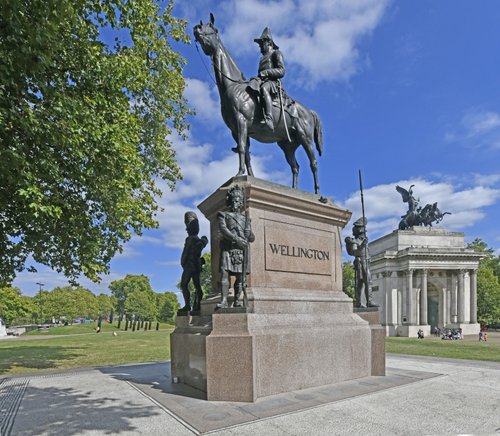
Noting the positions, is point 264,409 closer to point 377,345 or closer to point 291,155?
point 377,345

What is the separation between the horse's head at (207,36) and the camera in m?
9.17

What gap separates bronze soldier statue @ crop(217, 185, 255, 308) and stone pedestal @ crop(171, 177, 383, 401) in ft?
1.35

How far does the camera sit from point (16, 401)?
7.43 metres

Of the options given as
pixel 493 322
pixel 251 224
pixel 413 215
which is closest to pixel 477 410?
pixel 251 224

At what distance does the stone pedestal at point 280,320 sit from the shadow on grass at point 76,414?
1.48 metres

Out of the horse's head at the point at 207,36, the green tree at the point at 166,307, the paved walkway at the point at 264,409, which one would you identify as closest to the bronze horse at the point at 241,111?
the horse's head at the point at 207,36

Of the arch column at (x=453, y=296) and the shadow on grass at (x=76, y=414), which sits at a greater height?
the shadow on grass at (x=76, y=414)

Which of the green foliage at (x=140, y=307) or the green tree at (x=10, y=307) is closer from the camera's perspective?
the green tree at (x=10, y=307)

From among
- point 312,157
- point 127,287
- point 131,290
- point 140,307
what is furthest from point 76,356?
point 127,287

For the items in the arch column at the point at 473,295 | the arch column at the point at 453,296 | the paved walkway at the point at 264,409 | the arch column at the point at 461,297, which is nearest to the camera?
the paved walkway at the point at 264,409

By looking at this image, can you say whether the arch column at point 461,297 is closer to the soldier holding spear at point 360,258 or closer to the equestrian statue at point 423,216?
the equestrian statue at point 423,216

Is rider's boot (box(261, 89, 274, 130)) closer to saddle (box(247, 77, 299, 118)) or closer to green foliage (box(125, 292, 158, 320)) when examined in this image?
saddle (box(247, 77, 299, 118))

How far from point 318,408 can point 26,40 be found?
8.25 metres

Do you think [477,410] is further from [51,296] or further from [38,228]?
[51,296]
